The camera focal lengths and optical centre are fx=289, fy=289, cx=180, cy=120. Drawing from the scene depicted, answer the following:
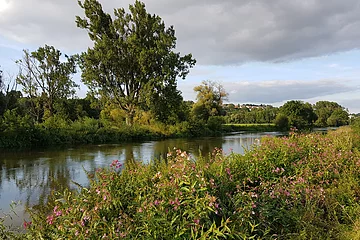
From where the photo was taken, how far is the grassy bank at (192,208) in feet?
9.02

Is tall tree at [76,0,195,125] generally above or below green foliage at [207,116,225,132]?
above

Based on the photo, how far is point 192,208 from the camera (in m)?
2.84

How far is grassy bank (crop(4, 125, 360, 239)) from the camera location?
9.02 feet

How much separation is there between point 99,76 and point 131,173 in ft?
85.6

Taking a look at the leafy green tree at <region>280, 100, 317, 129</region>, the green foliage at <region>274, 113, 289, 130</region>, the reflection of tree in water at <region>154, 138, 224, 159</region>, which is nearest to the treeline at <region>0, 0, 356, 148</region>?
the reflection of tree in water at <region>154, 138, 224, 159</region>

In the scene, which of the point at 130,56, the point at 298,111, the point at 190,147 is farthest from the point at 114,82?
the point at 298,111

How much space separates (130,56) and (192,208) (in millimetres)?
27280

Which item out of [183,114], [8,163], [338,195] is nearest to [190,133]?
[183,114]

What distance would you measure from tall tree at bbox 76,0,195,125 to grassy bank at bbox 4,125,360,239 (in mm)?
23694

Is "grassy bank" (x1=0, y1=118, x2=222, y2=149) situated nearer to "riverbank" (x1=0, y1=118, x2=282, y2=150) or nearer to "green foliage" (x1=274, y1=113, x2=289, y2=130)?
"riverbank" (x1=0, y1=118, x2=282, y2=150)

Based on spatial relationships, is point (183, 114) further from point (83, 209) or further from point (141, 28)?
point (83, 209)

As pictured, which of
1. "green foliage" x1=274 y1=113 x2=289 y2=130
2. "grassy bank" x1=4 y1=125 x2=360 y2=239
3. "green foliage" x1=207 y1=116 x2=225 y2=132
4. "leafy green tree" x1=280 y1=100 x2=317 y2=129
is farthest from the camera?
"leafy green tree" x1=280 y1=100 x2=317 y2=129

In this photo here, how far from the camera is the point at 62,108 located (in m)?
34.9

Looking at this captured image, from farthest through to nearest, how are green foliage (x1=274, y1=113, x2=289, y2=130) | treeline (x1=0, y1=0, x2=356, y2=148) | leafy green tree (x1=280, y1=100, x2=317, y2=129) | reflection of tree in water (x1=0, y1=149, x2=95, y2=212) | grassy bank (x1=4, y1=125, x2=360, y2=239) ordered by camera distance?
leafy green tree (x1=280, y1=100, x2=317, y2=129) → green foliage (x1=274, y1=113, x2=289, y2=130) → treeline (x1=0, y1=0, x2=356, y2=148) → reflection of tree in water (x1=0, y1=149, x2=95, y2=212) → grassy bank (x1=4, y1=125, x2=360, y2=239)
